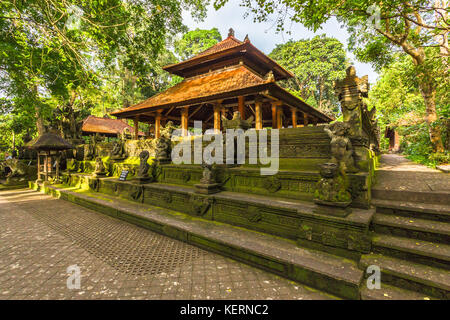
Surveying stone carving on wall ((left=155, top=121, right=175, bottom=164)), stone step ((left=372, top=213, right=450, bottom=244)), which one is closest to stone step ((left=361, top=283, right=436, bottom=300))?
stone step ((left=372, top=213, right=450, bottom=244))

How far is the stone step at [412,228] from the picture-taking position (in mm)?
2634

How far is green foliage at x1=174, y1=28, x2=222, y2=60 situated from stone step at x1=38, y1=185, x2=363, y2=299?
2853 centimetres

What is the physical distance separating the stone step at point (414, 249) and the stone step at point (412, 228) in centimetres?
8

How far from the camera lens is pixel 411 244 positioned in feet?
8.59

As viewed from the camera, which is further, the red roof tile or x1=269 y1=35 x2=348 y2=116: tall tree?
x1=269 y1=35 x2=348 y2=116: tall tree

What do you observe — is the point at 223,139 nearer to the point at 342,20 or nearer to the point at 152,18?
the point at 152,18

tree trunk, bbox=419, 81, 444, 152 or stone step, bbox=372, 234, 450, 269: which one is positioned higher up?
tree trunk, bbox=419, 81, 444, 152

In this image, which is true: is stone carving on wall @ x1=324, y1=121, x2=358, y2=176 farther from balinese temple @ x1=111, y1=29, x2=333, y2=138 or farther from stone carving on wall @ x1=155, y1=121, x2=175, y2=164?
stone carving on wall @ x1=155, y1=121, x2=175, y2=164

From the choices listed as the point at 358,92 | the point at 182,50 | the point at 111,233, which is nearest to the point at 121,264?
the point at 111,233

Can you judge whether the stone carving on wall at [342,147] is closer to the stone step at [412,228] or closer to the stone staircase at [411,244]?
the stone staircase at [411,244]

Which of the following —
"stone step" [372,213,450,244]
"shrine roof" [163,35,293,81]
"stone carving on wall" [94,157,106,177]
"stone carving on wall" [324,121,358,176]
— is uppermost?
"shrine roof" [163,35,293,81]

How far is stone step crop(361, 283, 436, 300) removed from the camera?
2117 mm

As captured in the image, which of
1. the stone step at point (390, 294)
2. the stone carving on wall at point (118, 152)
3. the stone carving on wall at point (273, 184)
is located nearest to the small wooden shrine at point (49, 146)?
the stone carving on wall at point (118, 152)

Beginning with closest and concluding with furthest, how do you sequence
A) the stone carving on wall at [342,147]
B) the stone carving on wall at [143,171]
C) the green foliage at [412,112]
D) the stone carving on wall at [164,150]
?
the stone carving on wall at [342,147]
the stone carving on wall at [143,171]
the stone carving on wall at [164,150]
the green foliage at [412,112]
